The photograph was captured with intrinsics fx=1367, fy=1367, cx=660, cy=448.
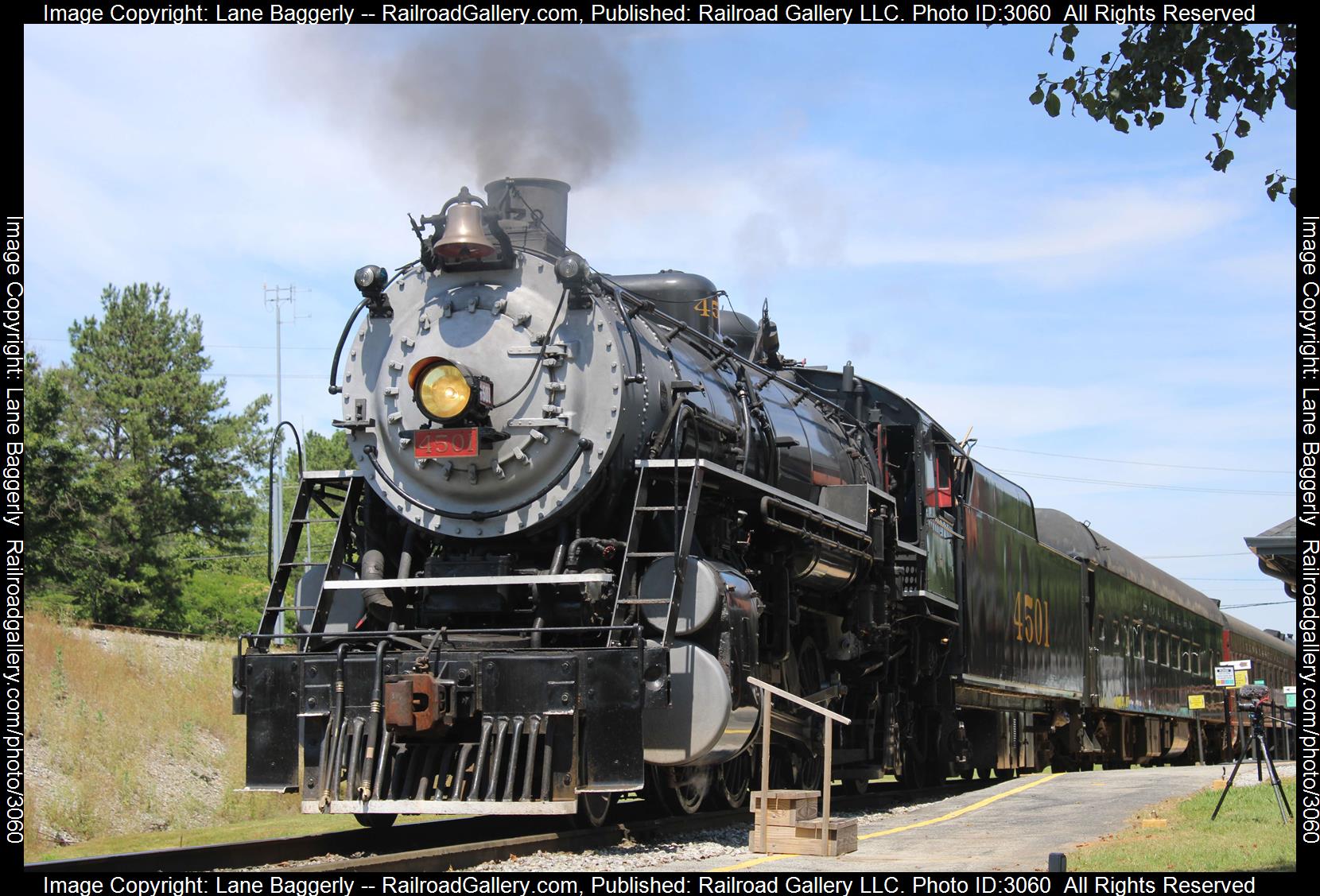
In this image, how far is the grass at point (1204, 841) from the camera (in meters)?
6.90

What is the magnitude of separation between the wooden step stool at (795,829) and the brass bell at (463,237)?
377cm

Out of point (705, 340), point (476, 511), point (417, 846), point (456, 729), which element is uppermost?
point (705, 340)

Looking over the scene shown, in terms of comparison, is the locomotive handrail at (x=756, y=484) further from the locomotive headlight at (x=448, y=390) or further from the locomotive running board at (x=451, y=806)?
the locomotive running board at (x=451, y=806)

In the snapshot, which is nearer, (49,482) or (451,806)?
(451,806)

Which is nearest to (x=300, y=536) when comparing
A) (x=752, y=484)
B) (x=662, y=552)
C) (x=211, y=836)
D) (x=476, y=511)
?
(x=476, y=511)

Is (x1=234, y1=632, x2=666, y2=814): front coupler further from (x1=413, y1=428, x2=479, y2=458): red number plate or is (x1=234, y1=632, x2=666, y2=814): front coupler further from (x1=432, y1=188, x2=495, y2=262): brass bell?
(x1=432, y1=188, x2=495, y2=262): brass bell

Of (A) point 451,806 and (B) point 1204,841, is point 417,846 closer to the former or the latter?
(A) point 451,806

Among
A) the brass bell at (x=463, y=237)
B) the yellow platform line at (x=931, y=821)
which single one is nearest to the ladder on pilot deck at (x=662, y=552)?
the yellow platform line at (x=931, y=821)

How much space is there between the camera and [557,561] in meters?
8.20

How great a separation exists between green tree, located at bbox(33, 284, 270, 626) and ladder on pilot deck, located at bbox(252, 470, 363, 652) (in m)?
25.3

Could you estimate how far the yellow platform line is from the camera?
24.1ft

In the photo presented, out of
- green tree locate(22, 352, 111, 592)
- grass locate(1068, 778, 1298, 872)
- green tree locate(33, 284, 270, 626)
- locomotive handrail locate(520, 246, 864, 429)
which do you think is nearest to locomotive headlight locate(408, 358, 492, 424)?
locomotive handrail locate(520, 246, 864, 429)

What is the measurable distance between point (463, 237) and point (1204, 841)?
5.79m
